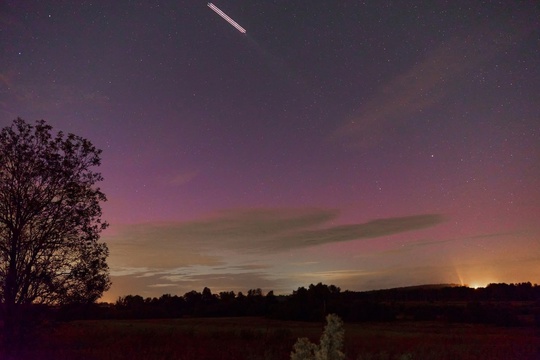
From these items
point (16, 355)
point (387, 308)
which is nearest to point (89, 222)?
point (16, 355)

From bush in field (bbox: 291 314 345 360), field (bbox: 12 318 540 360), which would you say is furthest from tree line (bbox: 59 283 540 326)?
bush in field (bbox: 291 314 345 360)

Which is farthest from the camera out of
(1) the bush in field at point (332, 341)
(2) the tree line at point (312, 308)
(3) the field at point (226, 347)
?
(2) the tree line at point (312, 308)

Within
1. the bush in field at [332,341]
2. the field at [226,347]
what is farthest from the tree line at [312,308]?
the bush in field at [332,341]

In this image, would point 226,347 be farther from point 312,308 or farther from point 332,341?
point 312,308

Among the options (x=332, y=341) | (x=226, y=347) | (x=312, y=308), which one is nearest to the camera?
(x=332, y=341)

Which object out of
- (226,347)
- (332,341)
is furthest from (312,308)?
(332,341)

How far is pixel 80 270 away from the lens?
699 inches

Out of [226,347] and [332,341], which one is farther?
[226,347]

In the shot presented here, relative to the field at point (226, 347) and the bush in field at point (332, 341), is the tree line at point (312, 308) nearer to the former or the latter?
the field at point (226, 347)

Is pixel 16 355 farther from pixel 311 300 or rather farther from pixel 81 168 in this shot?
pixel 311 300

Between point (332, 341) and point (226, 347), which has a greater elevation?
point (332, 341)

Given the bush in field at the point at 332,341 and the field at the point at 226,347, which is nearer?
the bush in field at the point at 332,341

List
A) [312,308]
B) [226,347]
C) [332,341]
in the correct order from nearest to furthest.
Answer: [332,341]
[226,347]
[312,308]

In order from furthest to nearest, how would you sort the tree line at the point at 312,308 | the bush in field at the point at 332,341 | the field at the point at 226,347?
1. the tree line at the point at 312,308
2. the field at the point at 226,347
3. the bush in field at the point at 332,341
